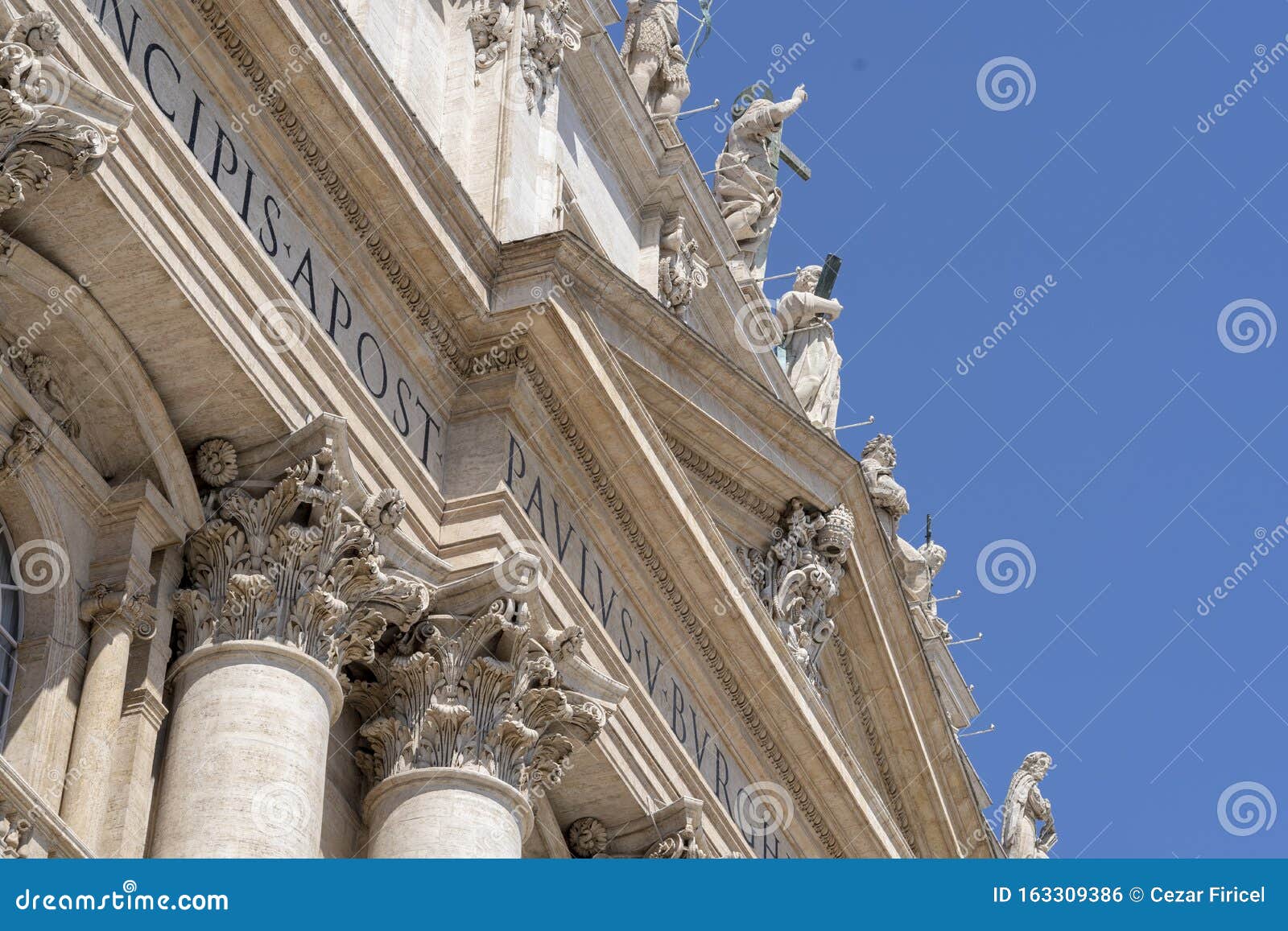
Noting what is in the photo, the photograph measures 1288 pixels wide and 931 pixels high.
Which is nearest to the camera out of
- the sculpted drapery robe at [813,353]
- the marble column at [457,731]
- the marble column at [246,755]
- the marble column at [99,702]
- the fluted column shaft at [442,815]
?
the marble column at [246,755]

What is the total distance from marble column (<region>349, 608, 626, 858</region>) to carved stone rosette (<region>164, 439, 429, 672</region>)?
85cm

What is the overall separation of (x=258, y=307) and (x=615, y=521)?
504 cm

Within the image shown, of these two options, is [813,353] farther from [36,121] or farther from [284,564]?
[36,121]

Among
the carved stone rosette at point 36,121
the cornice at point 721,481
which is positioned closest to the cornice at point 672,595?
the cornice at point 721,481

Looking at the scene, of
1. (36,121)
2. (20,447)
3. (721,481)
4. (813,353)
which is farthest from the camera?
(813,353)

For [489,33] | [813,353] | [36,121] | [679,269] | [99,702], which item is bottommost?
[99,702]

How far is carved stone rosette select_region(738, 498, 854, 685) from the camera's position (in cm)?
2542

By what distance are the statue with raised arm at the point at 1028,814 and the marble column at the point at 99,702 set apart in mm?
17317

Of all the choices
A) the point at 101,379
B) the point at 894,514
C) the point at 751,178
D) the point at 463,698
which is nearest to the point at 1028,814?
the point at 894,514

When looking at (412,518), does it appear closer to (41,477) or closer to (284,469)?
(284,469)

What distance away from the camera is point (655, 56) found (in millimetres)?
29516

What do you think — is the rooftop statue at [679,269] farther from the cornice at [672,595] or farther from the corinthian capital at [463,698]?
the corinthian capital at [463,698]

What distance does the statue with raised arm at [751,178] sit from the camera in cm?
3144

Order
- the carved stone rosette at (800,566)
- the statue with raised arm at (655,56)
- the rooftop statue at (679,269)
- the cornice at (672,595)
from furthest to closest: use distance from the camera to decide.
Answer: the statue with raised arm at (655,56), the rooftop statue at (679,269), the carved stone rosette at (800,566), the cornice at (672,595)
